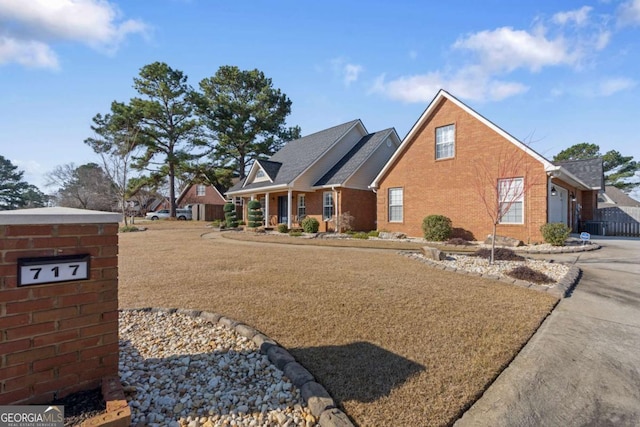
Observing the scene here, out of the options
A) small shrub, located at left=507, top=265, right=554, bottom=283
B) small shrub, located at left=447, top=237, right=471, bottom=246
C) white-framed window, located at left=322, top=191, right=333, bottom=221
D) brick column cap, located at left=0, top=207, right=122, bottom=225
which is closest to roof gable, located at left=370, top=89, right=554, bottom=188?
white-framed window, located at left=322, top=191, right=333, bottom=221

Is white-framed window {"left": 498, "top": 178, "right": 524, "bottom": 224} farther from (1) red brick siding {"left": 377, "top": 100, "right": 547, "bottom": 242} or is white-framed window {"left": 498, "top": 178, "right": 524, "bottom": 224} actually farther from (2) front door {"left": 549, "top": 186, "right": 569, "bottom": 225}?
(2) front door {"left": 549, "top": 186, "right": 569, "bottom": 225}

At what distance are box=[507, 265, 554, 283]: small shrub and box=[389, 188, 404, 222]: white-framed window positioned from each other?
33.6ft

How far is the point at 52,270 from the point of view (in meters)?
2.15

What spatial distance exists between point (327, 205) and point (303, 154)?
17.4 feet

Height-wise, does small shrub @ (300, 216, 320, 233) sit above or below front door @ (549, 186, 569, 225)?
below

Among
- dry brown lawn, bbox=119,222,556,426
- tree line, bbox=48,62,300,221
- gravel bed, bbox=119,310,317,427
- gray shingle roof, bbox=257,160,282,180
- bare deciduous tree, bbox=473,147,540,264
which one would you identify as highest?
tree line, bbox=48,62,300,221

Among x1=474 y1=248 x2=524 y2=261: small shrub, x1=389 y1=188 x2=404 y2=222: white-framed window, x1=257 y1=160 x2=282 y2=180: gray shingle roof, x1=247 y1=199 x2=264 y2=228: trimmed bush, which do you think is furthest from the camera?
x1=257 y1=160 x2=282 y2=180: gray shingle roof

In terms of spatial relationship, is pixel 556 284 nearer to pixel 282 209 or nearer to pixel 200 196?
pixel 282 209

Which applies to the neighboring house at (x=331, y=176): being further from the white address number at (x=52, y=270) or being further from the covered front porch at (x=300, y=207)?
the white address number at (x=52, y=270)

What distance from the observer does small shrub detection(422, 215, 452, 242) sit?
14.2 m

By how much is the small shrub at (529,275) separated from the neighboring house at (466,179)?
597 centimetres

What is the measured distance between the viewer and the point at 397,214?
679 inches

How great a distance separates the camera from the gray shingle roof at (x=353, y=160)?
19.0m

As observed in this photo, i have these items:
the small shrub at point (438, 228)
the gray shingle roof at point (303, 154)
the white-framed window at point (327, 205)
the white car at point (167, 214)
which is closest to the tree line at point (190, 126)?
the white car at point (167, 214)
